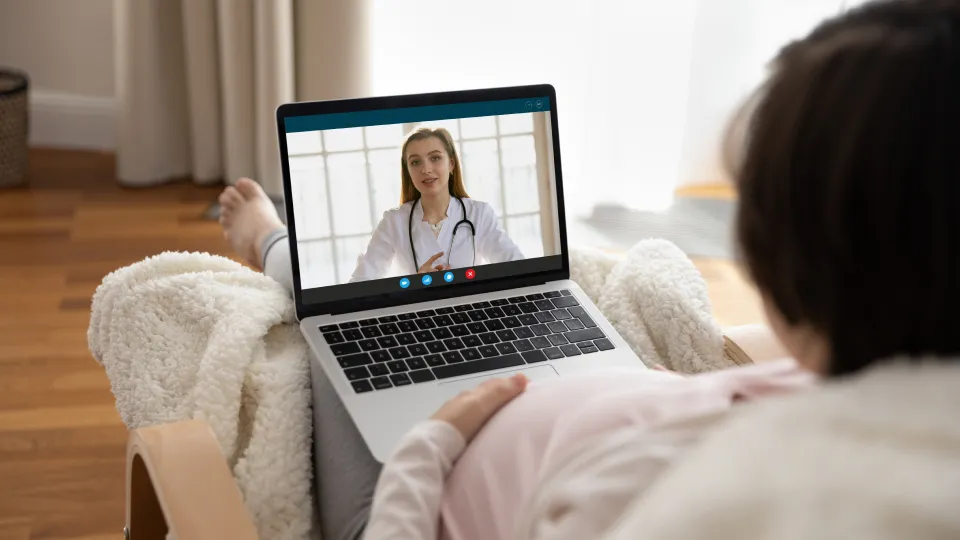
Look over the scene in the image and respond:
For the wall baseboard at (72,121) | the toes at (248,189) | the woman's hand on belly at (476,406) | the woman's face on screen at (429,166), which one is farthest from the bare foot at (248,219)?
the wall baseboard at (72,121)

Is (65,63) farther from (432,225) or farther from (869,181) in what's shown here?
(869,181)

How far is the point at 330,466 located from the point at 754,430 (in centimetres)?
63

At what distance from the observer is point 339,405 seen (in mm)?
1003

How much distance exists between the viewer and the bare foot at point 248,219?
1.52 meters

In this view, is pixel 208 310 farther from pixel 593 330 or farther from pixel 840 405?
pixel 840 405

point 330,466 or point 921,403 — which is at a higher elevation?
point 921,403

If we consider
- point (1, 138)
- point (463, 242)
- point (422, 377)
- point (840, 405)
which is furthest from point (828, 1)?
point (840, 405)

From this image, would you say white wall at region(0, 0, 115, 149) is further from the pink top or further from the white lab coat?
the pink top

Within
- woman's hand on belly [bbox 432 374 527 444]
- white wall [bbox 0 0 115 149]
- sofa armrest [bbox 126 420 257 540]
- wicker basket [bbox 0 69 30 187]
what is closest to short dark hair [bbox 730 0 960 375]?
woman's hand on belly [bbox 432 374 527 444]

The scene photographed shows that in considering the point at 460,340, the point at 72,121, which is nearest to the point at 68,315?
the point at 72,121

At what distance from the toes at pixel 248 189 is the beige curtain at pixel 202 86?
2.87 feet

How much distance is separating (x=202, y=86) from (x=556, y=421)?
2021 mm

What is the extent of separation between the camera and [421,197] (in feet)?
3.82

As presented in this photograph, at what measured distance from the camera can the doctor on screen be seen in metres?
1.15
